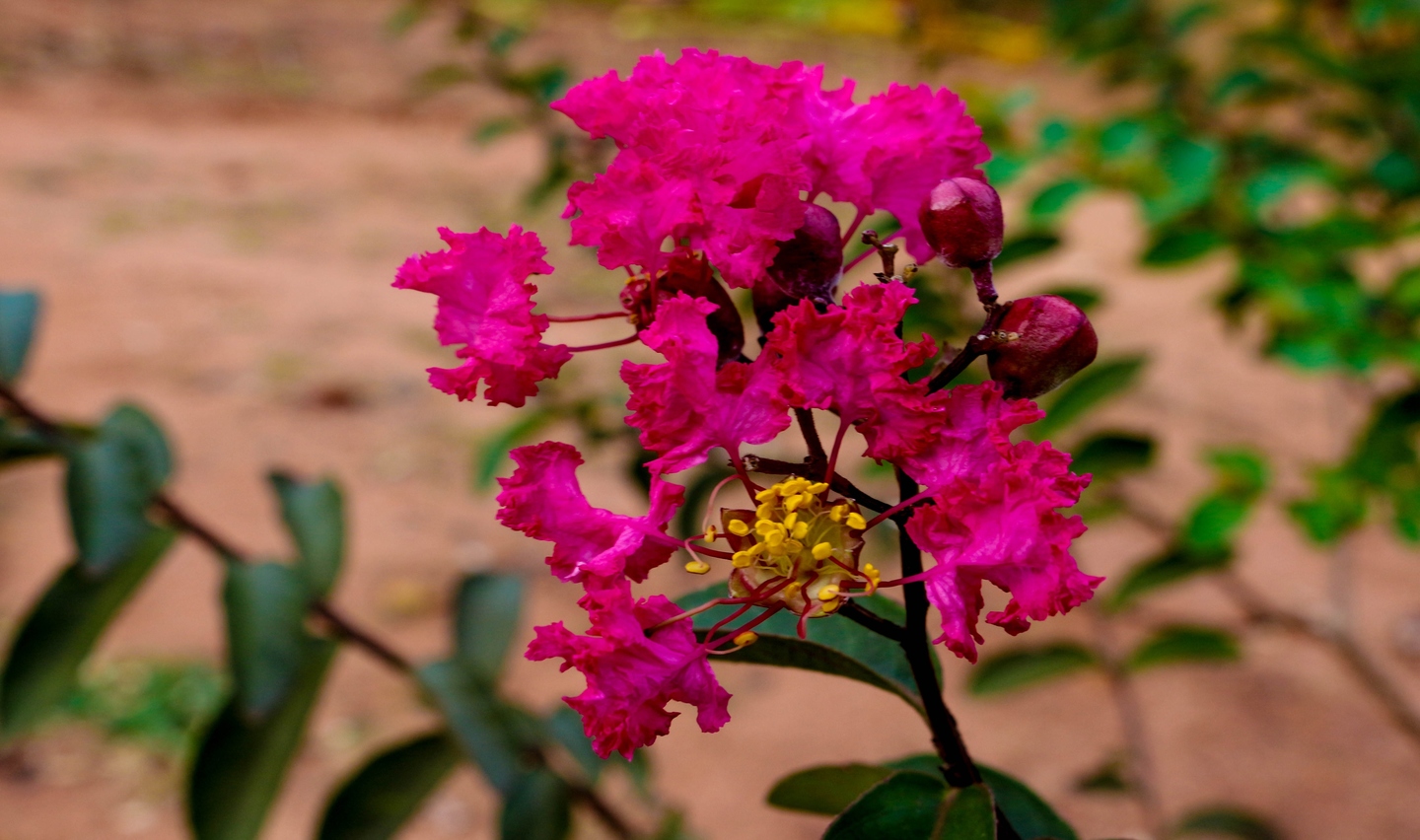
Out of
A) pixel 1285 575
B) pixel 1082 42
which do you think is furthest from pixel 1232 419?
pixel 1082 42

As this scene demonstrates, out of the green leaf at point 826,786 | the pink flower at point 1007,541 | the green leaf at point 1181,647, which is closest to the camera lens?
the pink flower at point 1007,541

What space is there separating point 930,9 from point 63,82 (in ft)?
21.1

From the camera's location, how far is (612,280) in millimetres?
4562

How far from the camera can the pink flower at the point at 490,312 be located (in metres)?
0.54

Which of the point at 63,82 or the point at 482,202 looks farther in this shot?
the point at 63,82

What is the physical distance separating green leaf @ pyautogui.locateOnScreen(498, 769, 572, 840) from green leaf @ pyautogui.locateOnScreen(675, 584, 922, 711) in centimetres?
62

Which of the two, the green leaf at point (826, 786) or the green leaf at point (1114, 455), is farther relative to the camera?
the green leaf at point (1114, 455)

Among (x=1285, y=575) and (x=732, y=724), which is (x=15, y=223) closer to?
(x=732, y=724)

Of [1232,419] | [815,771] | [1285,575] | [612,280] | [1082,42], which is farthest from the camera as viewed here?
[612,280]

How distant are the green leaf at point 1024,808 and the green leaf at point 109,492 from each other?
0.89m

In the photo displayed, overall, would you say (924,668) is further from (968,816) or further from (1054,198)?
(1054,198)

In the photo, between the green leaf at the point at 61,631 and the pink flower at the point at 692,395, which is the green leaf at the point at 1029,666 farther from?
the pink flower at the point at 692,395

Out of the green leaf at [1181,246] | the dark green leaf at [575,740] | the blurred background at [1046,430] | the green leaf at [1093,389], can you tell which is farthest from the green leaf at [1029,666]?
the dark green leaf at [575,740]

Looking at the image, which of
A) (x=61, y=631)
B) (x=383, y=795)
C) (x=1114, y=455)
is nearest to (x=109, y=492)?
(x=61, y=631)
